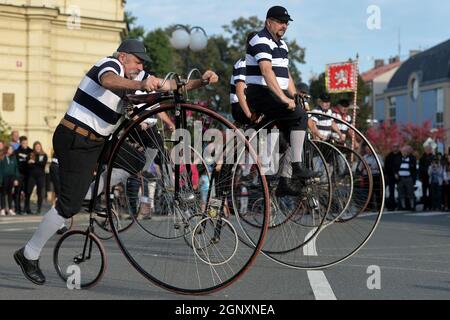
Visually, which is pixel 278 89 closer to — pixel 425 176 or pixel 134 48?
pixel 134 48

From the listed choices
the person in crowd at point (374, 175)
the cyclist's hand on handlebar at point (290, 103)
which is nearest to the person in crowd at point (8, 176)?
the person in crowd at point (374, 175)

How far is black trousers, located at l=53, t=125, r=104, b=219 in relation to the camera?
806 centimetres

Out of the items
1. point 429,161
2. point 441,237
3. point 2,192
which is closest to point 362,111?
point 429,161

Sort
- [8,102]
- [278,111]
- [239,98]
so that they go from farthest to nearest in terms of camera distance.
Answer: [8,102]
[239,98]
[278,111]

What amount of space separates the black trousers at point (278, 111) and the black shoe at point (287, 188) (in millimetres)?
459

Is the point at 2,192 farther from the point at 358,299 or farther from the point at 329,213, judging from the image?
the point at 358,299

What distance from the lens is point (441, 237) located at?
15.4m

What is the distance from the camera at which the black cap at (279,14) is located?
9.40 meters

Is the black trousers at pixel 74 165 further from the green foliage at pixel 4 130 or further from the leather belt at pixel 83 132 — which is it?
the green foliage at pixel 4 130

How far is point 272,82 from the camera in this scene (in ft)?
29.8

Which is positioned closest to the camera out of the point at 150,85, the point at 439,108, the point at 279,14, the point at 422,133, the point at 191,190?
the point at 150,85

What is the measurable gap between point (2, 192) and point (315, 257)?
16069mm

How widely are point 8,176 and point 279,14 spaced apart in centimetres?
1609

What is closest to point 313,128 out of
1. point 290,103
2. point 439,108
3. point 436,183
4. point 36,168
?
point 290,103
